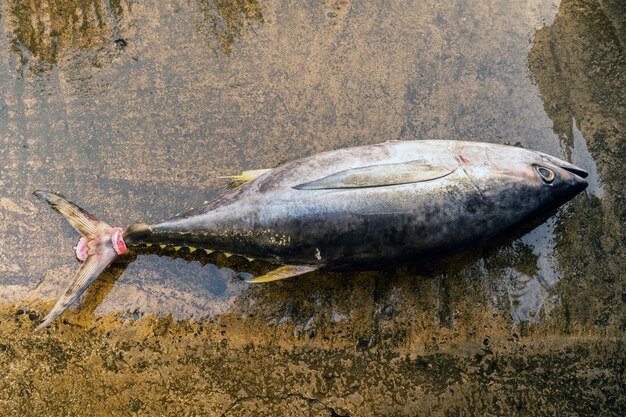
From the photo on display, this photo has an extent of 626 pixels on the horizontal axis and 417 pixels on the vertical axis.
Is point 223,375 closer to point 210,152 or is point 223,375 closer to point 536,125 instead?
point 210,152

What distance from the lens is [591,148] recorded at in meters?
3.68

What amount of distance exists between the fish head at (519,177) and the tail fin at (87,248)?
2.21 m

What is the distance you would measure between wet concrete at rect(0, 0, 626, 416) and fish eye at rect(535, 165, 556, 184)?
1.65 feet

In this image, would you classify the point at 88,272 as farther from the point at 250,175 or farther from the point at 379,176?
the point at 379,176

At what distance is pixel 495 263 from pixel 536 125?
1031 mm

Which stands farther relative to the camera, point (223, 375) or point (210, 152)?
point (210, 152)

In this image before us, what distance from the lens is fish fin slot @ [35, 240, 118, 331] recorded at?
129 inches

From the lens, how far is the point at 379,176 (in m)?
3.04

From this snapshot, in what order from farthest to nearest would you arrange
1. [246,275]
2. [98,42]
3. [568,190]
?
[98,42] → [246,275] → [568,190]

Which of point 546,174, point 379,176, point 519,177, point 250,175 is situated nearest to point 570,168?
point 546,174

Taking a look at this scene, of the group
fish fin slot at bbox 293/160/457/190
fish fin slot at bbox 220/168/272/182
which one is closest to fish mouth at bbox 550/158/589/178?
fish fin slot at bbox 293/160/457/190

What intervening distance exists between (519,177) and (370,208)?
0.93 metres

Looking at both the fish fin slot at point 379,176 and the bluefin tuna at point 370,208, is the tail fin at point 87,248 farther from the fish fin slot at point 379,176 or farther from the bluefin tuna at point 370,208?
the fish fin slot at point 379,176

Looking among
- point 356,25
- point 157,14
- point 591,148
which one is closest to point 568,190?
point 591,148
